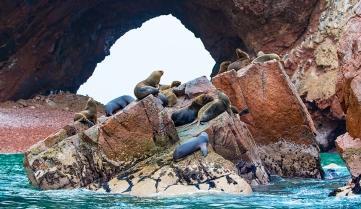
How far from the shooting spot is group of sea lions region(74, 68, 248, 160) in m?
10.3

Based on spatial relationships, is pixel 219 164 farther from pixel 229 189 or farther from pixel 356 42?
pixel 356 42

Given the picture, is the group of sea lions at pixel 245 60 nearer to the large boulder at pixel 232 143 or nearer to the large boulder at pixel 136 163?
the large boulder at pixel 232 143

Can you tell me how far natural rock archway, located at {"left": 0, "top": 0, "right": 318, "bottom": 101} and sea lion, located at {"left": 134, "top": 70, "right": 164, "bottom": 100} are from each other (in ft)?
57.3

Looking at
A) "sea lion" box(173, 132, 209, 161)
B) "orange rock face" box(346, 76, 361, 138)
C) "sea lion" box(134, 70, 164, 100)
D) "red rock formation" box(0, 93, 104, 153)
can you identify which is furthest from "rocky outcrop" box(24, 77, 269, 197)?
"red rock formation" box(0, 93, 104, 153)

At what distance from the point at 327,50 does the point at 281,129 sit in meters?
13.5

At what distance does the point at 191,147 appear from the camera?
10.2 m

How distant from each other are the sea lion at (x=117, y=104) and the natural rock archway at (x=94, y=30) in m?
17.5

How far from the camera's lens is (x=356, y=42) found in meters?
9.27

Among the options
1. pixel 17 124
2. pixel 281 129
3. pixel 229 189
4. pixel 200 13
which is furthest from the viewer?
pixel 200 13

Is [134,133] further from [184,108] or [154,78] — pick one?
[154,78]

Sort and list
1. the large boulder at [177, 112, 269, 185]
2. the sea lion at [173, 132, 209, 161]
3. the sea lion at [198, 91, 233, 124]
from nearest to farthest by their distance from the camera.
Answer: the sea lion at [173, 132, 209, 161], the large boulder at [177, 112, 269, 185], the sea lion at [198, 91, 233, 124]

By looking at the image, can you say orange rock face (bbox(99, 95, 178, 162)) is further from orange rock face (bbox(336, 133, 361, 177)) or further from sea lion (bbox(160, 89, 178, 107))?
orange rock face (bbox(336, 133, 361, 177))

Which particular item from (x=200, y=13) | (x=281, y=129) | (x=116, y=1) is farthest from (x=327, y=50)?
(x=116, y=1)

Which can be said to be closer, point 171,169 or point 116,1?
point 171,169
